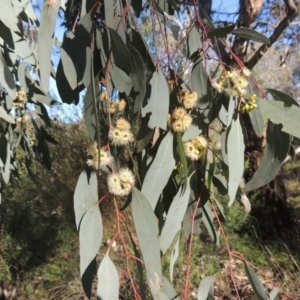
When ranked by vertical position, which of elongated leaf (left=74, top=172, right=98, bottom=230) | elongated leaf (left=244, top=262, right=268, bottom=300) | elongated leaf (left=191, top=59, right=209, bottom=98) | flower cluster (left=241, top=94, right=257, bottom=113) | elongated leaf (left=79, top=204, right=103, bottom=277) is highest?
elongated leaf (left=191, top=59, right=209, bottom=98)

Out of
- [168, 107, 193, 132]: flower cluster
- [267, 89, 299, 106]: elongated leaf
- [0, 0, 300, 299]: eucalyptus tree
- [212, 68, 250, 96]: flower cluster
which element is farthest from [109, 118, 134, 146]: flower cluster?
[267, 89, 299, 106]: elongated leaf

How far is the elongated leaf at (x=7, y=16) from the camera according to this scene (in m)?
0.98

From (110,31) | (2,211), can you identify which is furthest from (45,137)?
(2,211)

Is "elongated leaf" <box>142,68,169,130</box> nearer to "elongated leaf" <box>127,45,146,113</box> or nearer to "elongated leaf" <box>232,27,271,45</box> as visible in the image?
"elongated leaf" <box>127,45,146,113</box>

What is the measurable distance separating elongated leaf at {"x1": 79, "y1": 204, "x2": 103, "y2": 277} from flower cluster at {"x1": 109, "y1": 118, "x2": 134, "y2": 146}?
15cm

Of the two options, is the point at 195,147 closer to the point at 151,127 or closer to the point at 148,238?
the point at 151,127

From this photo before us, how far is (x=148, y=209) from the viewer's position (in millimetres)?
861

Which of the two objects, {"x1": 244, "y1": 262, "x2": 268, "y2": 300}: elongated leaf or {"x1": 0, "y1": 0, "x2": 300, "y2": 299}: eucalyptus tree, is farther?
{"x1": 244, "y1": 262, "x2": 268, "y2": 300}: elongated leaf

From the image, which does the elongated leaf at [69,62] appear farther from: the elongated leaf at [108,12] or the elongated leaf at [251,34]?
the elongated leaf at [251,34]

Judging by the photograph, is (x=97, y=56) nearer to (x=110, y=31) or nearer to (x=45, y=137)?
(x=110, y=31)

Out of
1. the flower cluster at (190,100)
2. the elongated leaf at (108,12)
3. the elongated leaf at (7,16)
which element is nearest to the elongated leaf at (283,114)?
the flower cluster at (190,100)

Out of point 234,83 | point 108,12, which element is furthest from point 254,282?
point 108,12

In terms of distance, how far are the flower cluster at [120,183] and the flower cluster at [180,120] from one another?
0.49 feet

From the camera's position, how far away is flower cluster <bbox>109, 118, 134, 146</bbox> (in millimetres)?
893
